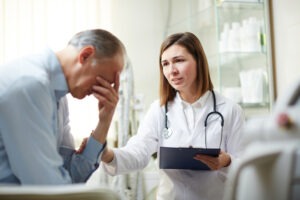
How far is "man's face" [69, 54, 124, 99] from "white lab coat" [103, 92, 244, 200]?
17.1 inches

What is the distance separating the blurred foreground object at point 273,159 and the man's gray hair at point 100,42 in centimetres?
69

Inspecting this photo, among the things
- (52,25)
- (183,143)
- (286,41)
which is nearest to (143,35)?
(52,25)

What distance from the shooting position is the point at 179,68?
71.1 inches

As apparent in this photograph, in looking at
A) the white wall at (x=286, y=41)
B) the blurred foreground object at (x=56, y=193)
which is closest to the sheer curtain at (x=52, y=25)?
the white wall at (x=286, y=41)

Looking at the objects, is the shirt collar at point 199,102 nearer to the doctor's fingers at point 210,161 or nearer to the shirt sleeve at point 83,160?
the doctor's fingers at point 210,161

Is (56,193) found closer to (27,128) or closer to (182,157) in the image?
(27,128)

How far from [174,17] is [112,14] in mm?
502

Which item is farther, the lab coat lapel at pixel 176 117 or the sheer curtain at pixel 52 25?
the sheer curtain at pixel 52 25

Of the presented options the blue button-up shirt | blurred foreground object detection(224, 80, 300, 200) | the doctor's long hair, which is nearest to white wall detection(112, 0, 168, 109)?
the doctor's long hair

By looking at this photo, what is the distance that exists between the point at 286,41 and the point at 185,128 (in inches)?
45.4

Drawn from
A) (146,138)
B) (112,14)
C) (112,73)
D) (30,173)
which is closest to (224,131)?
(146,138)

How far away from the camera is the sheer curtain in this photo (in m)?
2.64

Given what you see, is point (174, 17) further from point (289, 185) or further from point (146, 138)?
point (289, 185)

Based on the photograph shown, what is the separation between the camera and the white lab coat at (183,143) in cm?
167
